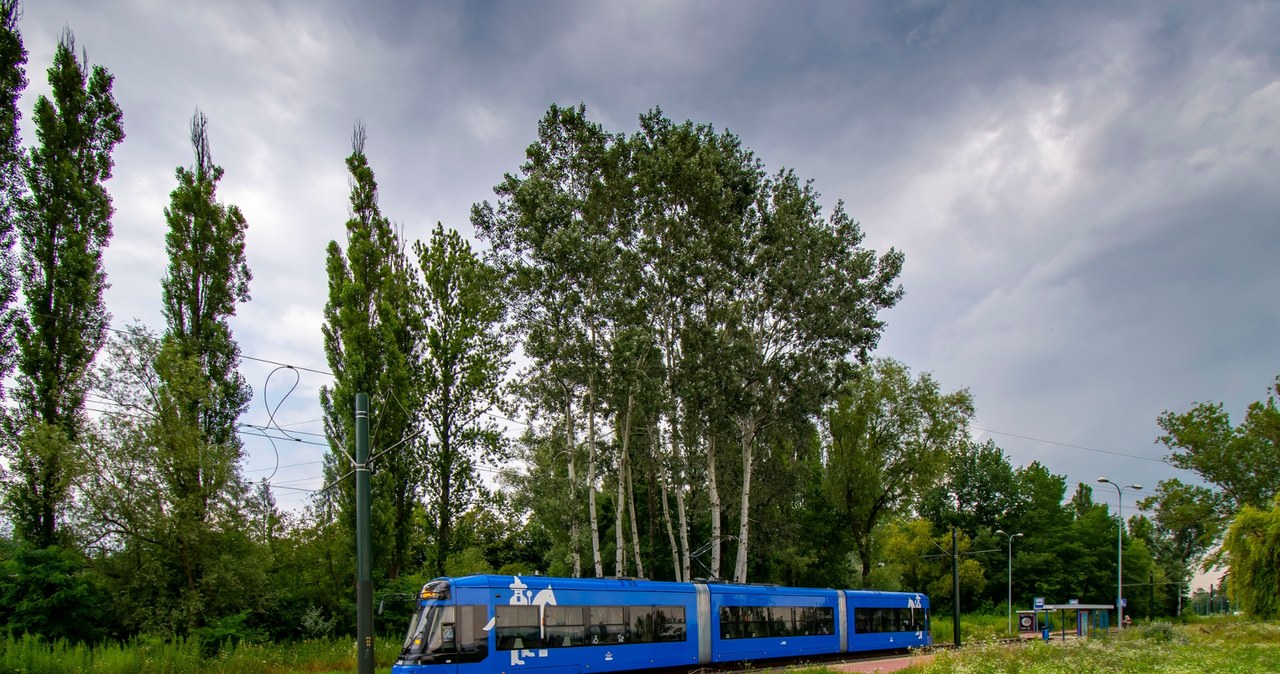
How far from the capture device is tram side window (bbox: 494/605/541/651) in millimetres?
19048

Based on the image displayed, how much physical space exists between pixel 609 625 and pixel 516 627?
3.26 m

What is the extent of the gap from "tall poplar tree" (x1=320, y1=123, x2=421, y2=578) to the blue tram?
37.4ft

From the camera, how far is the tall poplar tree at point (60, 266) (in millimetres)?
26047

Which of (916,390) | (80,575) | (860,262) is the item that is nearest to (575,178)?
(860,262)

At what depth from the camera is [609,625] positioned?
71.3 feet

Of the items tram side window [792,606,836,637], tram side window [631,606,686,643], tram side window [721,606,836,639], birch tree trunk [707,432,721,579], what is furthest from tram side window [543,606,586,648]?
birch tree trunk [707,432,721,579]

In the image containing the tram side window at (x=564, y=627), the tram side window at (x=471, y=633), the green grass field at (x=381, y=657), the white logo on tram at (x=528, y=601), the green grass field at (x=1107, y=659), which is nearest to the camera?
the green grass field at (x=1107, y=659)

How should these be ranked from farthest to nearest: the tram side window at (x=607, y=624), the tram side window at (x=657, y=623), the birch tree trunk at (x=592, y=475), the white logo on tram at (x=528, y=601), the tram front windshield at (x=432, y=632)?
1. the birch tree trunk at (x=592, y=475)
2. the tram side window at (x=657, y=623)
3. the tram side window at (x=607, y=624)
4. the white logo on tram at (x=528, y=601)
5. the tram front windshield at (x=432, y=632)

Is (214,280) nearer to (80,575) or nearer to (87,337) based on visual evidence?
(87,337)

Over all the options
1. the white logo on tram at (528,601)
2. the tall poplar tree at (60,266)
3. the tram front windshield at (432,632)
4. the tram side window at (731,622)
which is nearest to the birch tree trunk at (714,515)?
the tram side window at (731,622)

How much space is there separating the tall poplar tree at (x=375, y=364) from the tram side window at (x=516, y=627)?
1171cm

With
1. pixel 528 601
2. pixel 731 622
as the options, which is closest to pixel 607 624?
pixel 528 601

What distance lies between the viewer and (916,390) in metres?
49.0

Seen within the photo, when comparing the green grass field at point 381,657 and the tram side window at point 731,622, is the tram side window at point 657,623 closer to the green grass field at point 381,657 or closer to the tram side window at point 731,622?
the tram side window at point 731,622
